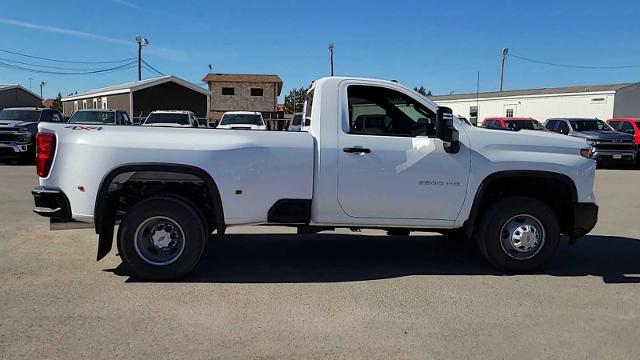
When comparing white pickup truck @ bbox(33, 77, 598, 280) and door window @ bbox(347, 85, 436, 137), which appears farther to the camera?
door window @ bbox(347, 85, 436, 137)

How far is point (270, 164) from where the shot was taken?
219 inches

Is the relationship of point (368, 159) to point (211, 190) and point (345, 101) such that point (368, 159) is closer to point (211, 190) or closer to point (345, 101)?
point (345, 101)

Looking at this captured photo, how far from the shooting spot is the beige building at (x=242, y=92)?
165ft

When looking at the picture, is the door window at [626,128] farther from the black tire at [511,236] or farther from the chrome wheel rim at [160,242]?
the chrome wheel rim at [160,242]

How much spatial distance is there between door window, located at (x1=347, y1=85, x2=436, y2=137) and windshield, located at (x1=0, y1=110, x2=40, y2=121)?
16.7 metres

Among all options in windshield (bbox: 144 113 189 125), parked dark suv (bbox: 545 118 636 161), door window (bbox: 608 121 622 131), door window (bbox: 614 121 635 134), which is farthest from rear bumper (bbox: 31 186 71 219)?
door window (bbox: 608 121 622 131)

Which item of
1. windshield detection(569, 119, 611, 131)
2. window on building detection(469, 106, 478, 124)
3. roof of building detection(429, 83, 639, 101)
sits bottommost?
windshield detection(569, 119, 611, 131)

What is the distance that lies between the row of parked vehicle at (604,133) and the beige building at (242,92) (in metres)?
28.8

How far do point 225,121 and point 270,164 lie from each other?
53.1 feet

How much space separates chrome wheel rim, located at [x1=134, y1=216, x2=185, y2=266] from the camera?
5617 millimetres

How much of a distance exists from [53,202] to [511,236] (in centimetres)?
475

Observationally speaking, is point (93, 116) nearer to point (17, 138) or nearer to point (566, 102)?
point (17, 138)


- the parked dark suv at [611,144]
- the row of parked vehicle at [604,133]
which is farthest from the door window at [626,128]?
the parked dark suv at [611,144]

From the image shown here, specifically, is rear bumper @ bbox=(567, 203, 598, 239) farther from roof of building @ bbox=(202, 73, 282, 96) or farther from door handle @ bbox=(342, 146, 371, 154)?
roof of building @ bbox=(202, 73, 282, 96)
